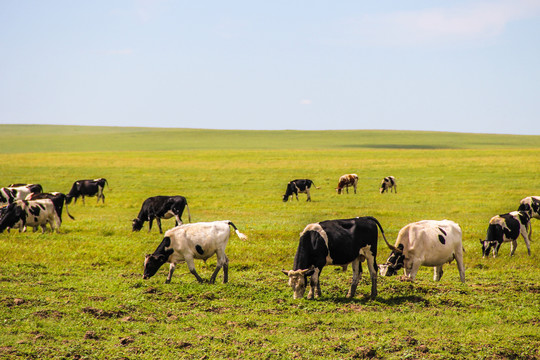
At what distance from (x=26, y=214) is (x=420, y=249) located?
14.9 meters

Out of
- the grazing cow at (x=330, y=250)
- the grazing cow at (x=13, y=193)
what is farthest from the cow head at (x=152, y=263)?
the grazing cow at (x=13, y=193)

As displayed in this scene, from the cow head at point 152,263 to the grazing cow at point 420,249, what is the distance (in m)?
5.17

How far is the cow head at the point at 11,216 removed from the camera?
2100 centimetres

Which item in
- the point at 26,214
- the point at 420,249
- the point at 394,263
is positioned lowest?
the point at 26,214

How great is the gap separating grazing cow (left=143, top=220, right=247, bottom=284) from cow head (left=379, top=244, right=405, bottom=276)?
373 centimetres

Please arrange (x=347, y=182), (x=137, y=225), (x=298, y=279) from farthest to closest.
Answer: (x=347, y=182) < (x=137, y=225) < (x=298, y=279)

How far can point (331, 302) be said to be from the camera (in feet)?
39.0

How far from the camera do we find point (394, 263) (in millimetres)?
13461

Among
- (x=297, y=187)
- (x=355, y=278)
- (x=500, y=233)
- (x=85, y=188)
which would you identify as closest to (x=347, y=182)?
(x=297, y=187)

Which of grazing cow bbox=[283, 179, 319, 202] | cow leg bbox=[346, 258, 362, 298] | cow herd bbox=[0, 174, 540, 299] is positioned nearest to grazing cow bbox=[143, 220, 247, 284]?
cow herd bbox=[0, 174, 540, 299]

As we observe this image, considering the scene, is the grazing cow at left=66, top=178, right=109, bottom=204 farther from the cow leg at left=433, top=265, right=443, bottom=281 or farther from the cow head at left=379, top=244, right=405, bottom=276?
the cow leg at left=433, top=265, right=443, bottom=281

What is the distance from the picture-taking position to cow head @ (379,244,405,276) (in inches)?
526

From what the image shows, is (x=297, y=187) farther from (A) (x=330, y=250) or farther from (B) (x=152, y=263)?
(A) (x=330, y=250)

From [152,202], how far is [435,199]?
763 inches
